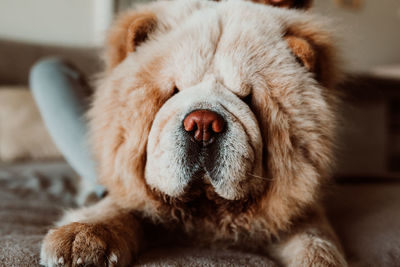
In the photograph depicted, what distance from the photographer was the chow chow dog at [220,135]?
27.4 inches

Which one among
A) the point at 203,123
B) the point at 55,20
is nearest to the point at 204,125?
the point at 203,123

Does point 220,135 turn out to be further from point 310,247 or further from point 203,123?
point 310,247

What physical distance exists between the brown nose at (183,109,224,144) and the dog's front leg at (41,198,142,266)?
0.81 ft

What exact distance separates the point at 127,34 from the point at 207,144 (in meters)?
0.35

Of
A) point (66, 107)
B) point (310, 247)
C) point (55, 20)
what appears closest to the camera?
point (310, 247)

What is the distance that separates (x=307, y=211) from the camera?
861 millimetres

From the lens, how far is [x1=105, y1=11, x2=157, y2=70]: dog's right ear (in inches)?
32.5

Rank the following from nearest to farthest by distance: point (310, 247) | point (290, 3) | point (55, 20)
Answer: point (310, 247), point (290, 3), point (55, 20)

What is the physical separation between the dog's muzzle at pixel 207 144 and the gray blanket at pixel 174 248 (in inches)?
5.4

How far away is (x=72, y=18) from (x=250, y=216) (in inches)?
87.4

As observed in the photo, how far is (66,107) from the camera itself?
121 centimetres

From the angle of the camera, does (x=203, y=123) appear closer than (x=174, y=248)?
Answer: Yes

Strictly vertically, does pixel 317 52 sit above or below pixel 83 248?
above

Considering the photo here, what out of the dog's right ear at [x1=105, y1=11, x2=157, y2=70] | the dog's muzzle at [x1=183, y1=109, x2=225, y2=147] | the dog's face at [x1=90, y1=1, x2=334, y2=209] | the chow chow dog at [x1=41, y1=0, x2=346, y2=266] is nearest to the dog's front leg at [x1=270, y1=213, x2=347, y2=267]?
the chow chow dog at [x1=41, y1=0, x2=346, y2=266]
